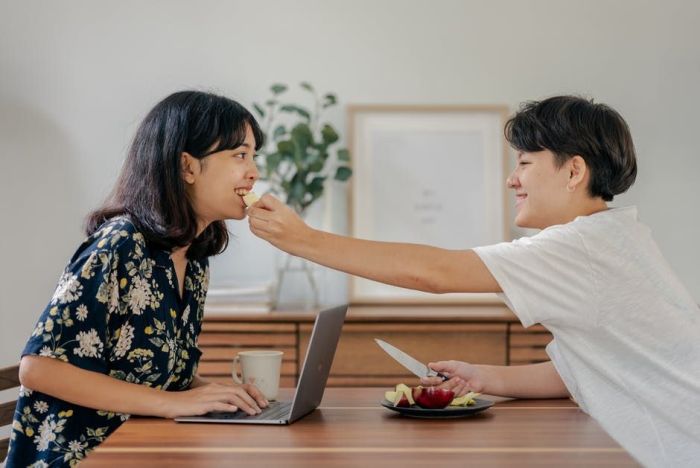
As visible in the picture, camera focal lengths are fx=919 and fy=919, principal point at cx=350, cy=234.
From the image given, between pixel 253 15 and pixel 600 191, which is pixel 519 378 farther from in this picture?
pixel 253 15

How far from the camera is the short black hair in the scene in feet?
6.37

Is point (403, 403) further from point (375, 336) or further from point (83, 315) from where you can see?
point (375, 336)

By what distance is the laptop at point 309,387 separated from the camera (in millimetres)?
1711

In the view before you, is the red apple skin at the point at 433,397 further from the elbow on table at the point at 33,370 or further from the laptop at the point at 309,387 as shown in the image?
the elbow on table at the point at 33,370

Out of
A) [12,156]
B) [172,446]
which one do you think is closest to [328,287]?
[12,156]

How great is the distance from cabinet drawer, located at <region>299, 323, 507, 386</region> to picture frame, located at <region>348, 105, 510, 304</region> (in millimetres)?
569

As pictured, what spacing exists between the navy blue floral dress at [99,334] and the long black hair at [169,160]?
6 cm

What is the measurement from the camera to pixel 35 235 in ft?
12.9

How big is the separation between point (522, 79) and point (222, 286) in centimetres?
156

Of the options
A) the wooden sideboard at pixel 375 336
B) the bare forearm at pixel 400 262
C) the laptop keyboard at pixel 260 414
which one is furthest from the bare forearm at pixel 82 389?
the wooden sideboard at pixel 375 336

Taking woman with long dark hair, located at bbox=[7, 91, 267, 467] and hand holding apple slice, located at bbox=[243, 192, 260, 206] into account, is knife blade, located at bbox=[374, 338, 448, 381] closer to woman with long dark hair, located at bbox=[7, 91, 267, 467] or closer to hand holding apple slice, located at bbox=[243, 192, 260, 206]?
woman with long dark hair, located at bbox=[7, 91, 267, 467]

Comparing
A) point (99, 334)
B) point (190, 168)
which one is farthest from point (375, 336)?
point (99, 334)

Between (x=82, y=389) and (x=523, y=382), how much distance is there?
0.93 meters

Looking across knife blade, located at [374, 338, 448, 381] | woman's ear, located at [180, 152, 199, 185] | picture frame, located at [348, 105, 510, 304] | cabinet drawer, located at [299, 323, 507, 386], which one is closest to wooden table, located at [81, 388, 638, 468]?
knife blade, located at [374, 338, 448, 381]
